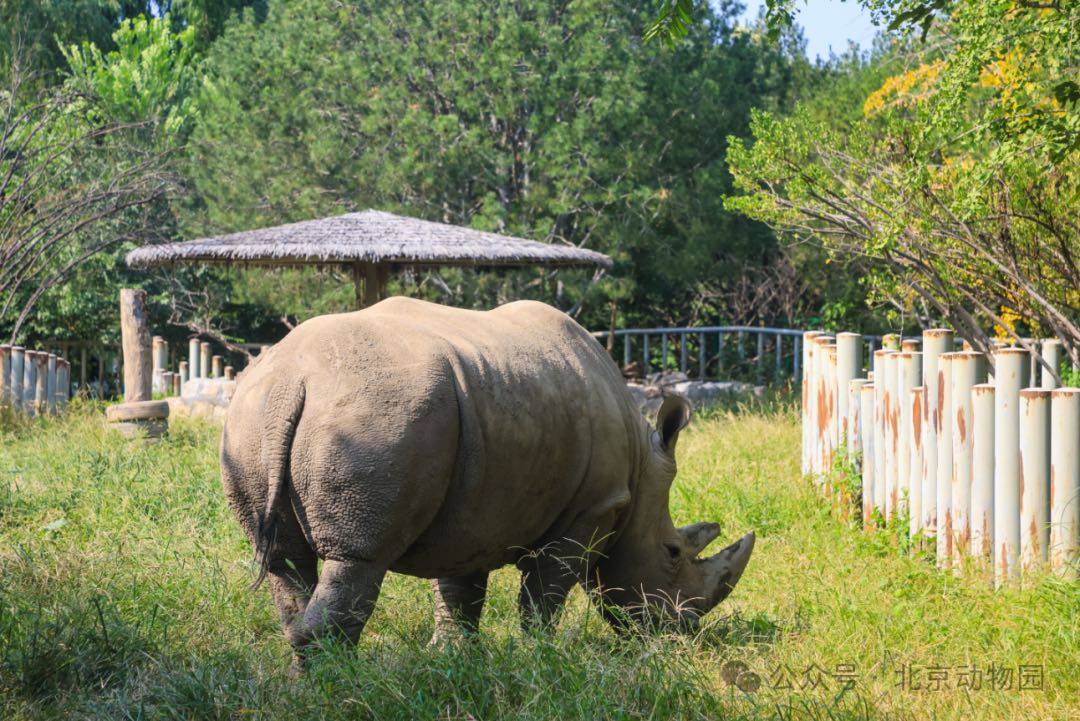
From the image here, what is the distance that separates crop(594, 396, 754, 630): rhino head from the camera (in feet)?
16.3

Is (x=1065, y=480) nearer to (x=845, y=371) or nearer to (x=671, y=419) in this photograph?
(x=671, y=419)

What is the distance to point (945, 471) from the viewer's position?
6.15 meters

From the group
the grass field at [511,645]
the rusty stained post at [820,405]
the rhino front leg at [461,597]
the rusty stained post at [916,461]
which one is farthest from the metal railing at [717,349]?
the rhino front leg at [461,597]

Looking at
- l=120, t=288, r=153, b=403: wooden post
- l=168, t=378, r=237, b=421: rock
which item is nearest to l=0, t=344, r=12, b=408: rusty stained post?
l=120, t=288, r=153, b=403: wooden post

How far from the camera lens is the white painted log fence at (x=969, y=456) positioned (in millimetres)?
5270

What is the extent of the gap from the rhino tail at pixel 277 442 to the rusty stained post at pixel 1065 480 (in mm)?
3131

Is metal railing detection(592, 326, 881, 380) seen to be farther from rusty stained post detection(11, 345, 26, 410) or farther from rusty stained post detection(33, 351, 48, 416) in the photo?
rusty stained post detection(11, 345, 26, 410)

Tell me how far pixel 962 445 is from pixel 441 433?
2933mm

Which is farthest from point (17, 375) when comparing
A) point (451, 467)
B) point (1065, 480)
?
point (1065, 480)

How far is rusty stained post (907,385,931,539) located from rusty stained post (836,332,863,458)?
138 cm

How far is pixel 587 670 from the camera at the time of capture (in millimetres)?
3951

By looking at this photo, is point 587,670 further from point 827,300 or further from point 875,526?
point 827,300

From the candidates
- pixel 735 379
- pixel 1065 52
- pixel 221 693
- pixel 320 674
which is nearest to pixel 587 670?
pixel 320 674

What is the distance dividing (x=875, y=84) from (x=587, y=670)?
17130 millimetres
